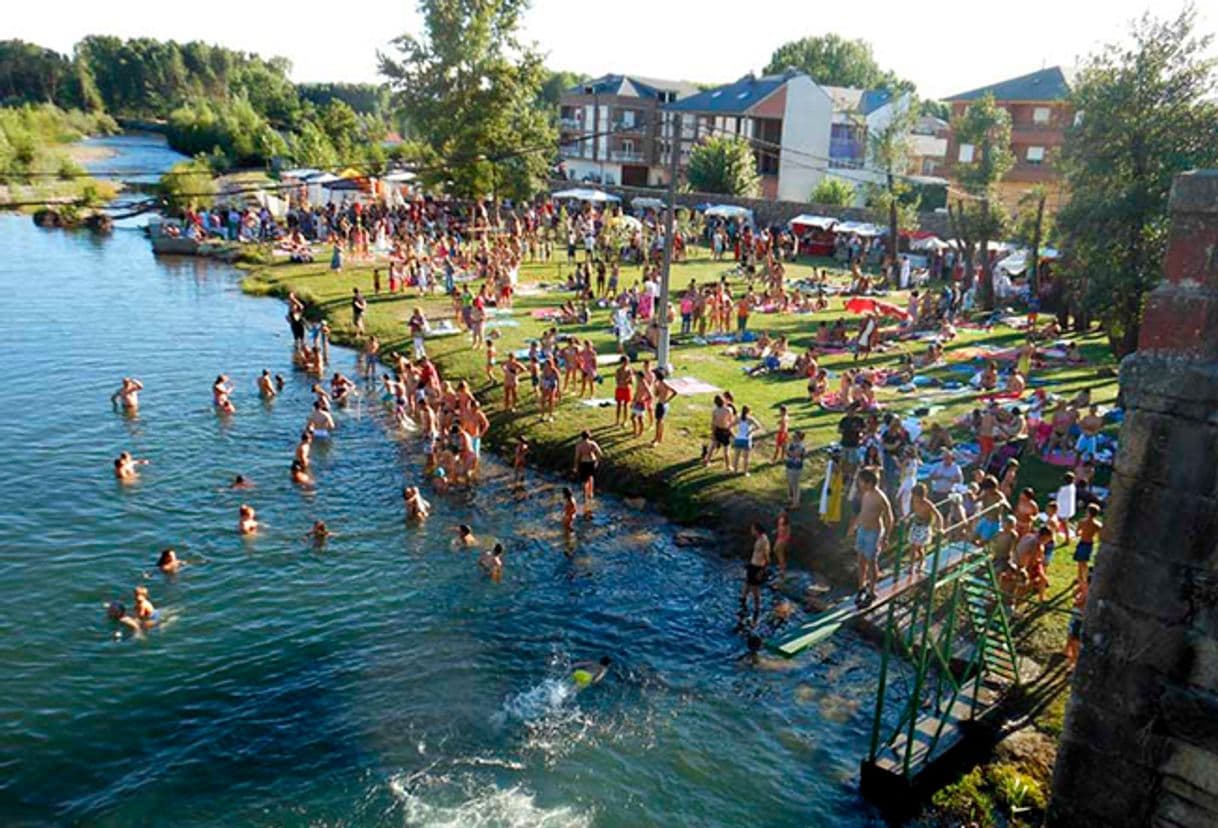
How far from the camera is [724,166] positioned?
2124 inches

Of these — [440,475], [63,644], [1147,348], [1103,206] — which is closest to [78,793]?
[63,644]

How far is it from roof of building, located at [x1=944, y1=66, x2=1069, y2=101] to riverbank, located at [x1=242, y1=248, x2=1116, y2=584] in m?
34.0

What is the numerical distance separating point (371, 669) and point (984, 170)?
111 ft

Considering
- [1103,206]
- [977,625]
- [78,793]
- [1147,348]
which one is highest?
[1103,206]

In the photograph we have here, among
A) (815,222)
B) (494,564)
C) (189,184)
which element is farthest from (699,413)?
(189,184)

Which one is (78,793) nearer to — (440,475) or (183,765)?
(183,765)

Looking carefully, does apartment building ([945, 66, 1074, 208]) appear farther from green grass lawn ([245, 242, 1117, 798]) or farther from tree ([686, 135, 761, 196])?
green grass lawn ([245, 242, 1117, 798])

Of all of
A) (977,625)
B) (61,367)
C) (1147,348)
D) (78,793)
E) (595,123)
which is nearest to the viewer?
(1147,348)

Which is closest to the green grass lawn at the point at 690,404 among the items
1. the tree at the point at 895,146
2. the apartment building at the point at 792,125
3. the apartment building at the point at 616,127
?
the tree at the point at 895,146

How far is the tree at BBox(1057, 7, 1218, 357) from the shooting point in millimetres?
18766

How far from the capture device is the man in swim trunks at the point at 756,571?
579 inches

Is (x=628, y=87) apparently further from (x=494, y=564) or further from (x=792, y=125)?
(x=494, y=564)

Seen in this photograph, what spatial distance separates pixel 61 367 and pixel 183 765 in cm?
2041

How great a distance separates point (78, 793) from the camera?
1095cm
